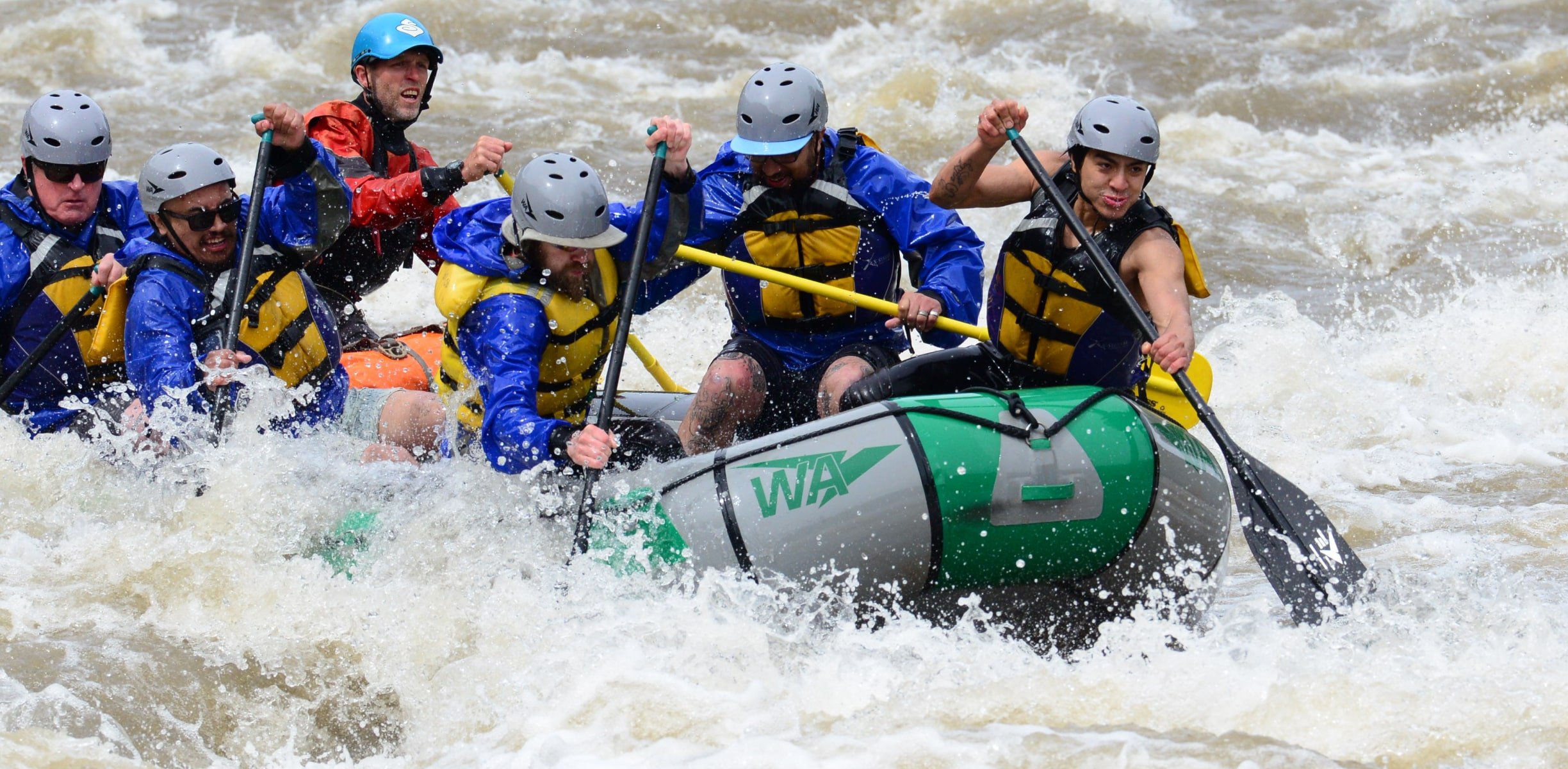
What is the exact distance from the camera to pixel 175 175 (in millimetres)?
4719

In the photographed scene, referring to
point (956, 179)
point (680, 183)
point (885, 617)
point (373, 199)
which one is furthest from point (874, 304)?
point (373, 199)

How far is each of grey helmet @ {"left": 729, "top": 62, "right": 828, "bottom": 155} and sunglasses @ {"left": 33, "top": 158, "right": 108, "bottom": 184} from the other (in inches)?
81.8

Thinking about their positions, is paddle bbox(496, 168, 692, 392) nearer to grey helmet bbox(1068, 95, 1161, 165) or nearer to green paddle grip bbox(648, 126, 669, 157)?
green paddle grip bbox(648, 126, 669, 157)

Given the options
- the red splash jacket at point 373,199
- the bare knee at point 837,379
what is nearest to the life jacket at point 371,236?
the red splash jacket at point 373,199

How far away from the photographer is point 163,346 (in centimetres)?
466

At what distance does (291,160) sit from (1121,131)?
2598mm

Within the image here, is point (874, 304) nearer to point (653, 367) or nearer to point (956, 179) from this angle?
point (956, 179)

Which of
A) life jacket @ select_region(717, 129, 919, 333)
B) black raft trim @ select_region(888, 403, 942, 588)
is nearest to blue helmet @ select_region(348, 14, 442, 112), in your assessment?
life jacket @ select_region(717, 129, 919, 333)

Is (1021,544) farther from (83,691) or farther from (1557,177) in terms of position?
(1557,177)

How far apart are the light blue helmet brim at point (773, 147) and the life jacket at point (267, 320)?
142 centimetres

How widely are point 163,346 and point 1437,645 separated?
3633 millimetres

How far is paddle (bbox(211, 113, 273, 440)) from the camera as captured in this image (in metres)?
4.69

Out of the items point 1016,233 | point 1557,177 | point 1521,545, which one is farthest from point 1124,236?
point 1557,177

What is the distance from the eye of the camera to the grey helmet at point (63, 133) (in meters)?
5.11
